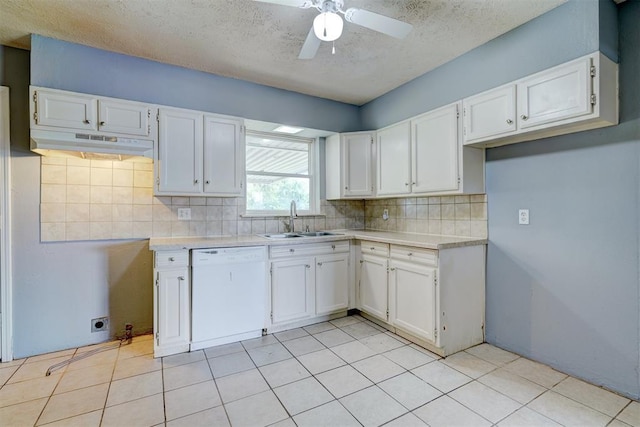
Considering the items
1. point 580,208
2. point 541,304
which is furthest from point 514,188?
point 541,304

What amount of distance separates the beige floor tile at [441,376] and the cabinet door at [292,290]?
1.19 m

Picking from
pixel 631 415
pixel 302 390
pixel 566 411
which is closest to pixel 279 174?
pixel 302 390

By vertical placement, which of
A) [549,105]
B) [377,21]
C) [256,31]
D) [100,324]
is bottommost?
[100,324]

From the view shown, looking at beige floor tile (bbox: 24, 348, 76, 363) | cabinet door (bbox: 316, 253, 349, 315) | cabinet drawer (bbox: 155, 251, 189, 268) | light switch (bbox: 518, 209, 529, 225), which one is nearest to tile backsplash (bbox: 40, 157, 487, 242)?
light switch (bbox: 518, 209, 529, 225)

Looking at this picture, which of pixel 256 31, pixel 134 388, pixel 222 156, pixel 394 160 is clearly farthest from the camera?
pixel 394 160

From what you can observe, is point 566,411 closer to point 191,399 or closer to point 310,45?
point 191,399

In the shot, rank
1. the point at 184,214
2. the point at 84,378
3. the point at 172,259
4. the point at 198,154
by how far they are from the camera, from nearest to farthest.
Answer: the point at 84,378 < the point at 172,259 < the point at 198,154 < the point at 184,214

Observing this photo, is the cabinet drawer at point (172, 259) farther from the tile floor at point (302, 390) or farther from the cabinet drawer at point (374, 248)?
the cabinet drawer at point (374, 248)

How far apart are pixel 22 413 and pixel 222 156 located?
7.19 ft

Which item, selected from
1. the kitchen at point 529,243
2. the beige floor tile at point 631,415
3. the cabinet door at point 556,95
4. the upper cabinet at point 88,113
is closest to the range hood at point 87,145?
the upper cabinet at point 88,113

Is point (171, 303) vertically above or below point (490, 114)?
below

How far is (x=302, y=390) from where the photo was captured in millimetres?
1955

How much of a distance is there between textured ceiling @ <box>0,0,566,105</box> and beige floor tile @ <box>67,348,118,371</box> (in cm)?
254

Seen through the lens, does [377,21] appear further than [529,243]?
No
